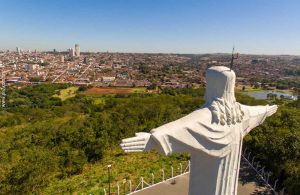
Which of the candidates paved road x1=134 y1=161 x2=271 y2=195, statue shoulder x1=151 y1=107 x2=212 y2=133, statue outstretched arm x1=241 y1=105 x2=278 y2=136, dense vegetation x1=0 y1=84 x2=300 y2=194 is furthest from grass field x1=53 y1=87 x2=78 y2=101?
statue shoulder x1=151 y1=107 x2=212 y2=133

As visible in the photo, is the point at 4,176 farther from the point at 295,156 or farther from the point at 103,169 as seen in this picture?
the point at 295,156

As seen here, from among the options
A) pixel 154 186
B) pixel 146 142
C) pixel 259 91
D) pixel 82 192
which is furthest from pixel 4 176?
pixel 259 91

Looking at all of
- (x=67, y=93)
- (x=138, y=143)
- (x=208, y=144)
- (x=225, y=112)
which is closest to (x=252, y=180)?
(x=225, y=112)

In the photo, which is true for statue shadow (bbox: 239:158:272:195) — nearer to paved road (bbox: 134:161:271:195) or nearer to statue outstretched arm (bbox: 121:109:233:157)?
paved road (bbox: 134:161:271:195)

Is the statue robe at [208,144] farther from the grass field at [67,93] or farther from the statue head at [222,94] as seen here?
the grass field at [67,93]

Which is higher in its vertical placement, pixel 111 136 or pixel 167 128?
pixel 167 128

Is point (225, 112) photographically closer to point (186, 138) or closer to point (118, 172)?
point (186, 138)
